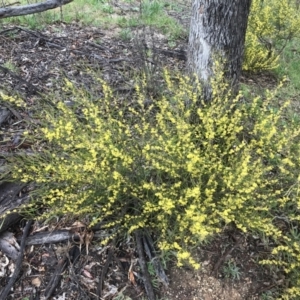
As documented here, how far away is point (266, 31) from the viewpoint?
5.66 metres

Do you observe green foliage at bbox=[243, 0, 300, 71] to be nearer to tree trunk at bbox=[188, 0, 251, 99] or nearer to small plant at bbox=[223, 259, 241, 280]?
tree trunk at bbox=[188, 0, 251, 99]

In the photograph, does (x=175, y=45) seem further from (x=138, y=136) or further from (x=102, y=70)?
(x=138, y=136)

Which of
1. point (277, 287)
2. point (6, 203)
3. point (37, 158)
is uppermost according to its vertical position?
point (37, 158)

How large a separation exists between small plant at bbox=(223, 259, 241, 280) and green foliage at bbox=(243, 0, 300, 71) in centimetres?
342

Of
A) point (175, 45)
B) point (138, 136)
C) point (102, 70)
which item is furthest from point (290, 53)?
point (138, 136)

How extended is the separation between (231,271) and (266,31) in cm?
397

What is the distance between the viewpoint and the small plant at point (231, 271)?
9.29 feet

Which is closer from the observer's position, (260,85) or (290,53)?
(260,85)

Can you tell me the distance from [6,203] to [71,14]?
4571 millimetres

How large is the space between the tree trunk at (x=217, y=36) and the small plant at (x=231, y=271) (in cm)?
159

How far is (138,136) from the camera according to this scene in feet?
10.7

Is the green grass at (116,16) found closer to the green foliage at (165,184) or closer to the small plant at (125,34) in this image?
the small plant at (125,34)

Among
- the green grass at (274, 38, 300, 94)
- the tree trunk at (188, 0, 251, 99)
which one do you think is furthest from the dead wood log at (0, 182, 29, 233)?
the green grass at (274, 38, 300, 94)

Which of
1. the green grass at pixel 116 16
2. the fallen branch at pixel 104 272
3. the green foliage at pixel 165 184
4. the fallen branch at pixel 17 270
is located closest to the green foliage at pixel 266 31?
the green grass at pixel 116 16
